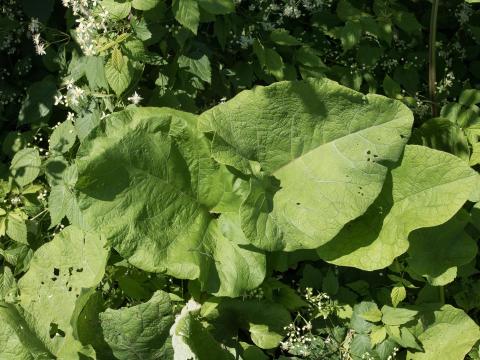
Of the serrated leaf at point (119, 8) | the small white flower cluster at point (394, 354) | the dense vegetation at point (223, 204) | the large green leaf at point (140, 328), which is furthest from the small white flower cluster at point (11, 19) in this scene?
the small white flower cluster at point (394, 354)

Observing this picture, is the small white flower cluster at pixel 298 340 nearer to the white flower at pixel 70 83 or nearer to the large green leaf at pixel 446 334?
the large green leaf at pixel 446 334

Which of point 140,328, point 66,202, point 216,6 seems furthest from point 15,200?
point 216,6

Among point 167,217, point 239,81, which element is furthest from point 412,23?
point 167,217

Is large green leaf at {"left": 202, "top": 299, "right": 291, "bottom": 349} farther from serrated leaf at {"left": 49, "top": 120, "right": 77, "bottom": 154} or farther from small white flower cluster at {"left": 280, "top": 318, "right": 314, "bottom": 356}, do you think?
serrated leaf at {"left": 49, "top": 120, "right": 77, "bottom": 154}

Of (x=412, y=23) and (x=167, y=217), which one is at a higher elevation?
(x=412, y=23)

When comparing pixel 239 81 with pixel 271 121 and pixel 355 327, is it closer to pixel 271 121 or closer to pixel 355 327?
pixel 271 121

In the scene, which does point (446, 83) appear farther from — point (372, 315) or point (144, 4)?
point (144, 4)

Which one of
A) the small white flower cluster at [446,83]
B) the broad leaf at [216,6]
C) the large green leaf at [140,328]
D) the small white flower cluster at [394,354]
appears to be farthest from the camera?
the small white flower cluster at [446,83]

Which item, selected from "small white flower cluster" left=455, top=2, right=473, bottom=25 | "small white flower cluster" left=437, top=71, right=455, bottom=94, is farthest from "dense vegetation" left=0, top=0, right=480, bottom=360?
"small white flower cluster" left=455, top=2, right=473, bottom=25
